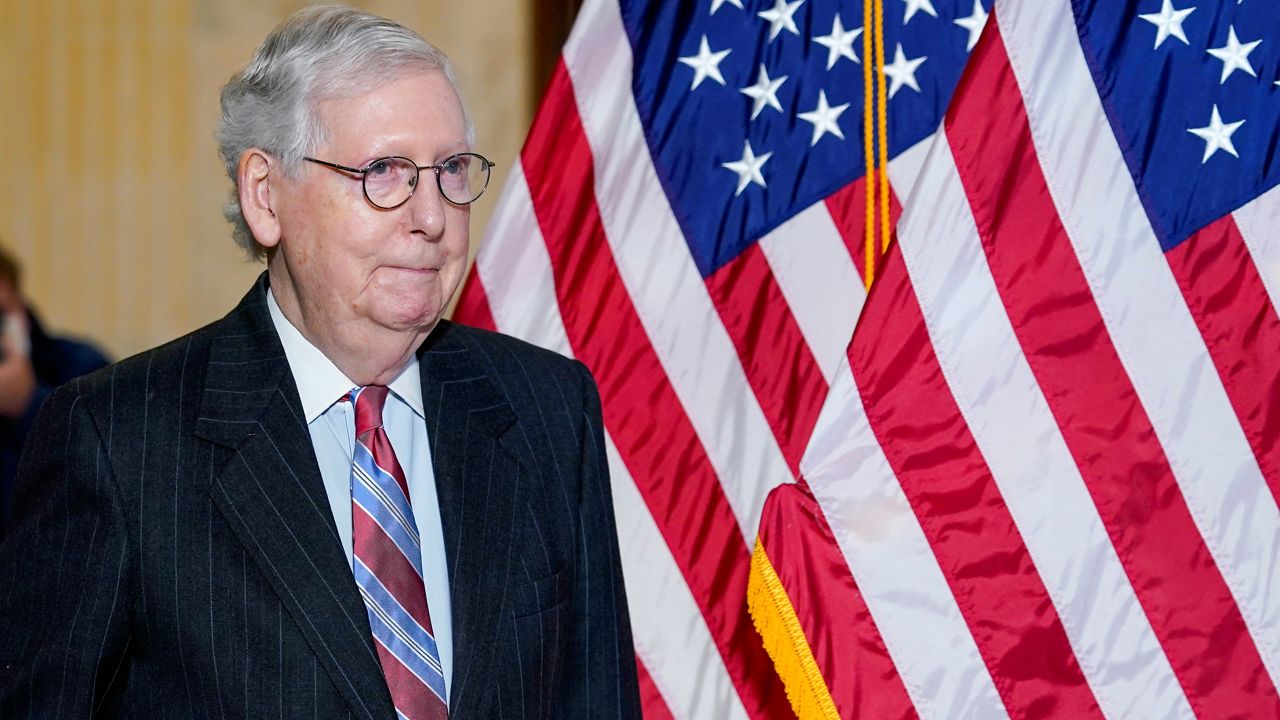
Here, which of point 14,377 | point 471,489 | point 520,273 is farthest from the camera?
point 14,377

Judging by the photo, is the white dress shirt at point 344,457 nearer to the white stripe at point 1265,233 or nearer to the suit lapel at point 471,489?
the suit lapel at point 471,489

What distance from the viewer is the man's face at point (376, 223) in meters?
1.54

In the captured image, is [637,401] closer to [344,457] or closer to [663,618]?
[663,618]

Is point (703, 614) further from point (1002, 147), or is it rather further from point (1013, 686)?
point (1002, 147)

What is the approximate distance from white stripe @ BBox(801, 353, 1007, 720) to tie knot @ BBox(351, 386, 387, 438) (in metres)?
0.61

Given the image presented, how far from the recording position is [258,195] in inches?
63.3

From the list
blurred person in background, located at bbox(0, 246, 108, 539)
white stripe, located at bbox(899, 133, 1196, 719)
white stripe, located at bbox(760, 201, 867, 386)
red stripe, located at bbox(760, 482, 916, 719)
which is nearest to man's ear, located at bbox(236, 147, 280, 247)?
red stripe, located at bbox(760, 482, 916, 719)

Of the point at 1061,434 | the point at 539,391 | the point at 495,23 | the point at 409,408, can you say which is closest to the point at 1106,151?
the point at 1061,434

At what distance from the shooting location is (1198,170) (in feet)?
6.45

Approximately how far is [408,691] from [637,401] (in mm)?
935

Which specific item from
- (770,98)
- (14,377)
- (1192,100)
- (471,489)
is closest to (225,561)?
(471,489)

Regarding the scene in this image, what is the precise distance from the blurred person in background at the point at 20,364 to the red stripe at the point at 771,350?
8.35 ft

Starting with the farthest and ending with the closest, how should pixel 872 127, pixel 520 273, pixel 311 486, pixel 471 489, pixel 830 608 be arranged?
pixel 520 273, pixel 872 127, pixel 830 608, pixel 471 489, pixel 311 486

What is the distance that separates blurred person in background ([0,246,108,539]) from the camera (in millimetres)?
4184
